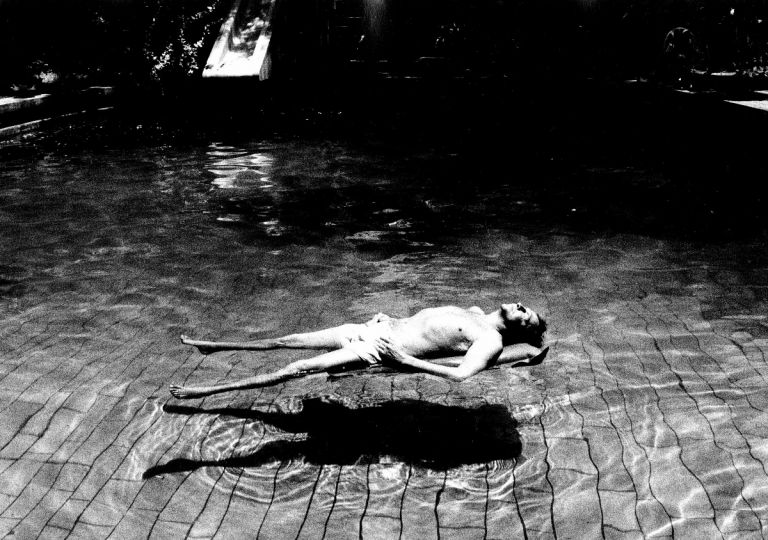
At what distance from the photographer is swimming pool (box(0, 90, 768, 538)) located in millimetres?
4629

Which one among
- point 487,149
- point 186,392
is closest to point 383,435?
point 186,392

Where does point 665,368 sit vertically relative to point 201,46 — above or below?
below

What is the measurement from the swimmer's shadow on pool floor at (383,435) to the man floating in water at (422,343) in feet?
1.61

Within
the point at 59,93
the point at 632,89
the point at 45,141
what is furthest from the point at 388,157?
the point at 59,93

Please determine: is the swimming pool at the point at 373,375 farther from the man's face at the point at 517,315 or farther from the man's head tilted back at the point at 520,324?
the man's face at the point at 517,315

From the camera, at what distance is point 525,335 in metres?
5.70

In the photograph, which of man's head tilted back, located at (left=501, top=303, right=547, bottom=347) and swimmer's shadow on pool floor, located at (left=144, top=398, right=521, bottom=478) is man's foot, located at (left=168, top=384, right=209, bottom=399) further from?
man's head tilted back, located at (left=501, top=303, right=547, bottom=347)

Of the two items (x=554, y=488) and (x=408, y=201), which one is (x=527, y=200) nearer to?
(x=408, y=201)

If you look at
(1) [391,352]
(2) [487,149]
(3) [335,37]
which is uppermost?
(3) [335,37]

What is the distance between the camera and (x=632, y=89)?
16078 mm

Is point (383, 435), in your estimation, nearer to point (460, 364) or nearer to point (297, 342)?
point (460, 364)

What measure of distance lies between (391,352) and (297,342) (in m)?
1.10

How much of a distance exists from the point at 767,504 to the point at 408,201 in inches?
299

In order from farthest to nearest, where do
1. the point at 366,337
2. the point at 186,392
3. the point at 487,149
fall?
the point at 487,149
the point at 366,337
the point at 186,392
